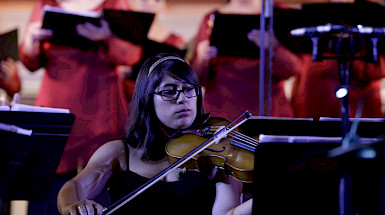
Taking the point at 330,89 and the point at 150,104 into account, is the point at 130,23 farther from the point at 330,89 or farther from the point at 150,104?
the point at 330,89

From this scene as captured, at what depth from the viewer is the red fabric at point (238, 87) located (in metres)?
2.90

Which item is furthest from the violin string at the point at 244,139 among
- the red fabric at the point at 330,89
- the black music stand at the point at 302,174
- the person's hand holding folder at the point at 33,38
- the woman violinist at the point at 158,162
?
the person's hand holding folder at the point at 33,38

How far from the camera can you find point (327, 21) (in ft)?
8.63

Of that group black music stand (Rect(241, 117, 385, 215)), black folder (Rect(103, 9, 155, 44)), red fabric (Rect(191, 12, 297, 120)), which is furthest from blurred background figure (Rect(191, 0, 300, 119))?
black music stand (Rect(241, 117, 385, 215))

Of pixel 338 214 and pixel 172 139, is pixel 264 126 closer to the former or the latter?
pixel 172 139

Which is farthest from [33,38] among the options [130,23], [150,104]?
[150,104]

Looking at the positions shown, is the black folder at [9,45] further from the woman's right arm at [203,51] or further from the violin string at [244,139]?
the violin string at [244,139]

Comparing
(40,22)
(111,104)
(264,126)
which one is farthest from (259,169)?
(40,22)

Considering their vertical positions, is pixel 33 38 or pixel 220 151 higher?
pixel 33 38

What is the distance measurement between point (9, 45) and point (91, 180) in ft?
4.75

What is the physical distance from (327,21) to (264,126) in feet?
3.68

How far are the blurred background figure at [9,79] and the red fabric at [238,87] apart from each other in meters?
1.07

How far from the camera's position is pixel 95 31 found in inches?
109

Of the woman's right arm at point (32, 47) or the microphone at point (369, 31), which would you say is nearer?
the microphone at point (369, 31)
